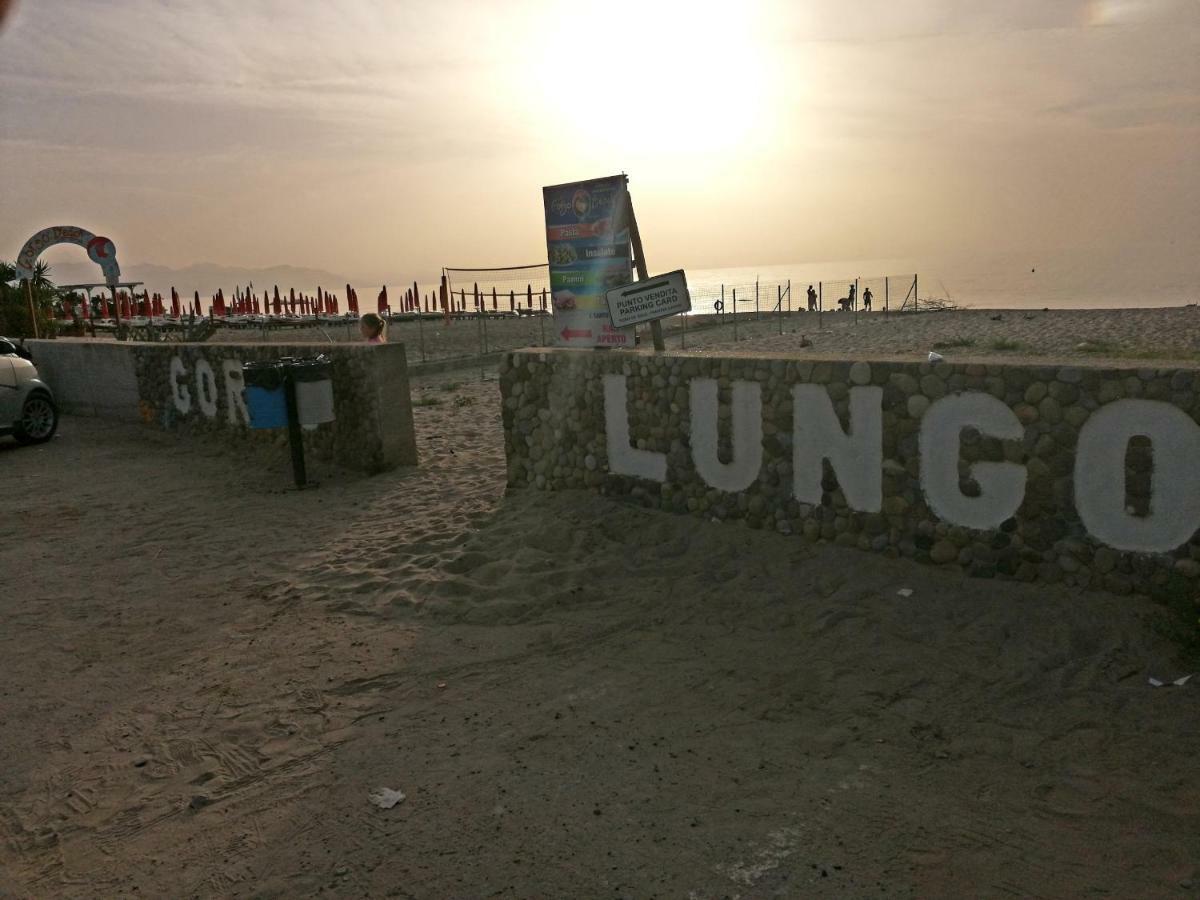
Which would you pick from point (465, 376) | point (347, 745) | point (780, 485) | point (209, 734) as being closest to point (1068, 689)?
point (780, 485)

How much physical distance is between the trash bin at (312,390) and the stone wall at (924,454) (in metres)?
3.23

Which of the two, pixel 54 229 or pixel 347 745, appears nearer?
pixel 347 745

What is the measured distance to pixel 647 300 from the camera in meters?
7.42

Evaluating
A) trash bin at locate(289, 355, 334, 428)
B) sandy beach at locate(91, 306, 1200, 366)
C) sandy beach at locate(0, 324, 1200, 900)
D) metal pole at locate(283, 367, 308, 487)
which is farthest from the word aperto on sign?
sandy beach at locate(91, 306, 1200, 366)

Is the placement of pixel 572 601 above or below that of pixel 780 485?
below

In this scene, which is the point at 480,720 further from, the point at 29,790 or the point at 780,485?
the point at 780,485

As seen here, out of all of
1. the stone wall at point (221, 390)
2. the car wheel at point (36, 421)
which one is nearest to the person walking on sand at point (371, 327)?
the stone wall at point (221, 390)

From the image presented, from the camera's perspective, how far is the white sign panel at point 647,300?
24.1 feet

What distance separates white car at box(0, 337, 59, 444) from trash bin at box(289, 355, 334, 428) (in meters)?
5.91

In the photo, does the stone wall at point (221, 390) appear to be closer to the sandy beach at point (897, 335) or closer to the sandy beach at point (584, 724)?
the sandy beach at point (584, 724)

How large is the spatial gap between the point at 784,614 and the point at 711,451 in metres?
1.70

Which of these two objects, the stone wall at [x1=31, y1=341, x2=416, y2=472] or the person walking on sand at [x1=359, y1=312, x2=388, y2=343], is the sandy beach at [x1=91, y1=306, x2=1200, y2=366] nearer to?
the stone wall at [x1=31, y1=341, x2=416, y2=472]

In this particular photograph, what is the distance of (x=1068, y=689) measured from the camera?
13.7ft

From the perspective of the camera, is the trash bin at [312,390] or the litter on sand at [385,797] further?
the trash bin at [312,390]
